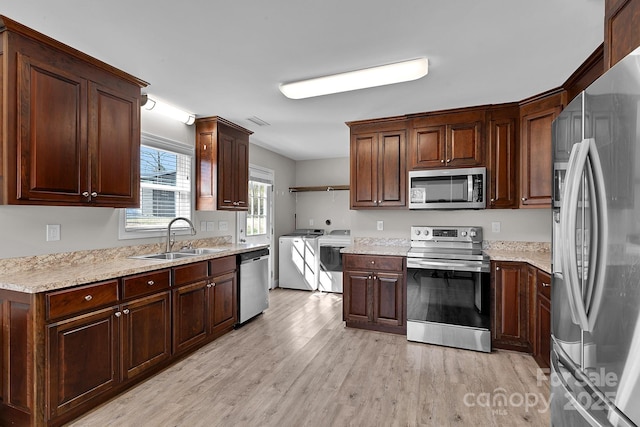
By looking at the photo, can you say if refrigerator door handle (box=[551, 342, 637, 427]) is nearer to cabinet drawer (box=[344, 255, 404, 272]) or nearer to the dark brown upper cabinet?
cabinet drawer (box=[344, 255, 404, 272])

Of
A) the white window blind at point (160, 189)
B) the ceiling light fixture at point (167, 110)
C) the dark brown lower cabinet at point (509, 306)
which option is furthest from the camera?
the white window blind at point (160, 189)

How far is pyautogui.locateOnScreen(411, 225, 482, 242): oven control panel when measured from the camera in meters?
3.68

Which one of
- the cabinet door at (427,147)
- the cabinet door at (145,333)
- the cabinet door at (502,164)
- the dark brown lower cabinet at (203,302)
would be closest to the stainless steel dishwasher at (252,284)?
Result: the dark brown lower cabinet at (203,302)

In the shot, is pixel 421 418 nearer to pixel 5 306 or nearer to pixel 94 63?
pixel 5 306

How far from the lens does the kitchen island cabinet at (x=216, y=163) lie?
376 centimetres

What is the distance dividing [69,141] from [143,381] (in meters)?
1.83

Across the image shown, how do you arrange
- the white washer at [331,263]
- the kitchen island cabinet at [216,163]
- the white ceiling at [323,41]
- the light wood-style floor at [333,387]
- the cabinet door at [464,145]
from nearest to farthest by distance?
the white ceiling at [323,41]
the light wood-style floor at [333,387]
the cabinet door at [464,145]
the kitchen island cabinet at [216,163]
the white washer at [331,263]

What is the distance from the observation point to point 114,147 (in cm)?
258

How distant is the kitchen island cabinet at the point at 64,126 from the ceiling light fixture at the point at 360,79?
1299 millimetres

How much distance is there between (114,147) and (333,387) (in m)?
2.48

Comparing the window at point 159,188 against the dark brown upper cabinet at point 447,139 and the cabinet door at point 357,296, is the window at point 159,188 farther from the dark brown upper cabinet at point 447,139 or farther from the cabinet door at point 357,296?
the dark brown upper cabinet at point 447,139

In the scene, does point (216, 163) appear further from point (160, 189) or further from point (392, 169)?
point (392, 169)

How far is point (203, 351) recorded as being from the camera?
3.09 meters

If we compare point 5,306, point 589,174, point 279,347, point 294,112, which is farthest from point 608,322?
point 294,112
